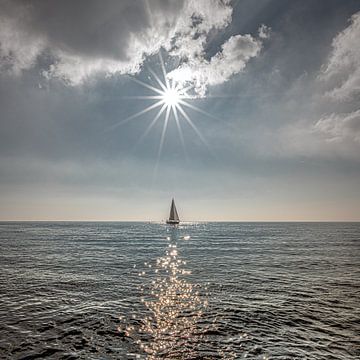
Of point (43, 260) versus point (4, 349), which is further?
point (43, 260)

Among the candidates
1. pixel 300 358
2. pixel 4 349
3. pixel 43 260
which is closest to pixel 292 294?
pixel 300 358

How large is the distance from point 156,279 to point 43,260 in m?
22.0

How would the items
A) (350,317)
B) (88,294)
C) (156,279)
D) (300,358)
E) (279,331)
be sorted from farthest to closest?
(156,279), (88,294), (350,317), (279,331), (300,358)

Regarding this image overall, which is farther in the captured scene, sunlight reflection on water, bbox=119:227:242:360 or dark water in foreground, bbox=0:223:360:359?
dark water in foreground, bbox=0:223:360:359

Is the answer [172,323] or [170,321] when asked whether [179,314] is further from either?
[172,323]

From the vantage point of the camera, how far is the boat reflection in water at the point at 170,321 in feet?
37.6

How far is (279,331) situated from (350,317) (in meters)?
6.01

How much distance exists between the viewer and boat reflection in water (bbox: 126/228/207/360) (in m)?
11.5

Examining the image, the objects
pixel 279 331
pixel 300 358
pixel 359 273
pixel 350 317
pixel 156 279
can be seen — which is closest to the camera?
pixel 300 358

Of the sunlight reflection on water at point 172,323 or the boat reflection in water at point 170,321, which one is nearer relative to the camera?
the sunlight reflection on water at point 172,323

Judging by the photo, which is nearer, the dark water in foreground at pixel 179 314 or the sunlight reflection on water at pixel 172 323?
the sunlight reflection on water at pixel 172 323

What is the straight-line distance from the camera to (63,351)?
1125 cm

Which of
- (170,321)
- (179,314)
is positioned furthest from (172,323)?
(179,314)

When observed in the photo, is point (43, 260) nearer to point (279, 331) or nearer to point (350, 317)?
point (279, 331)
